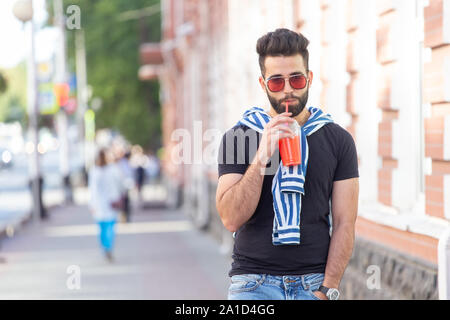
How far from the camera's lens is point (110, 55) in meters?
47.5

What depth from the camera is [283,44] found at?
12.7 feet

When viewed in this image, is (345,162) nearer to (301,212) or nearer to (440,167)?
(301,212)

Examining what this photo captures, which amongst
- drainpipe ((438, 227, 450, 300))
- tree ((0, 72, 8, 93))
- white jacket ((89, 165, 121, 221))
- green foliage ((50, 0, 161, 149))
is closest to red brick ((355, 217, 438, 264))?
drainpipe ((438, 227, 450, 300))

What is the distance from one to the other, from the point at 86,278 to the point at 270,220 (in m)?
9.45

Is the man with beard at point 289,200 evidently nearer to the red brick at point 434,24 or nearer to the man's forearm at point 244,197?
the man's forearm at point 244,197

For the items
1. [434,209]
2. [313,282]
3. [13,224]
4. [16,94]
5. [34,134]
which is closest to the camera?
[313,282]

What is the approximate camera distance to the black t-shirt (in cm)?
388

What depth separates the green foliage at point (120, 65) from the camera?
45656 mm

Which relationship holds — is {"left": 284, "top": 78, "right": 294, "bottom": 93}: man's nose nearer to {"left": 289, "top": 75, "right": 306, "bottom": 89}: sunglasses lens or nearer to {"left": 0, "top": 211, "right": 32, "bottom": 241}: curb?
{"left": 289, "top": 75, "right": 306, "bottom": 89}: sunglasses lens

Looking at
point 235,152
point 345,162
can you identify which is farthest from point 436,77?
point 235,152

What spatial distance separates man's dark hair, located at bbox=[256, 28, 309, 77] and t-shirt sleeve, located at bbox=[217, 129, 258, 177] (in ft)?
1.11

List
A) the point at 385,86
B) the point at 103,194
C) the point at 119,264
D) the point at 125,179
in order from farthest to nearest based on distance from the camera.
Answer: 1. the point at 125,179
2. the point at 119,264
3. the point at 103,194
4. the point at 385,86

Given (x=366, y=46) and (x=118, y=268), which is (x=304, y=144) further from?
(x=118, y=268)

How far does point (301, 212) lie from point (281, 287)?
0.97 feet
